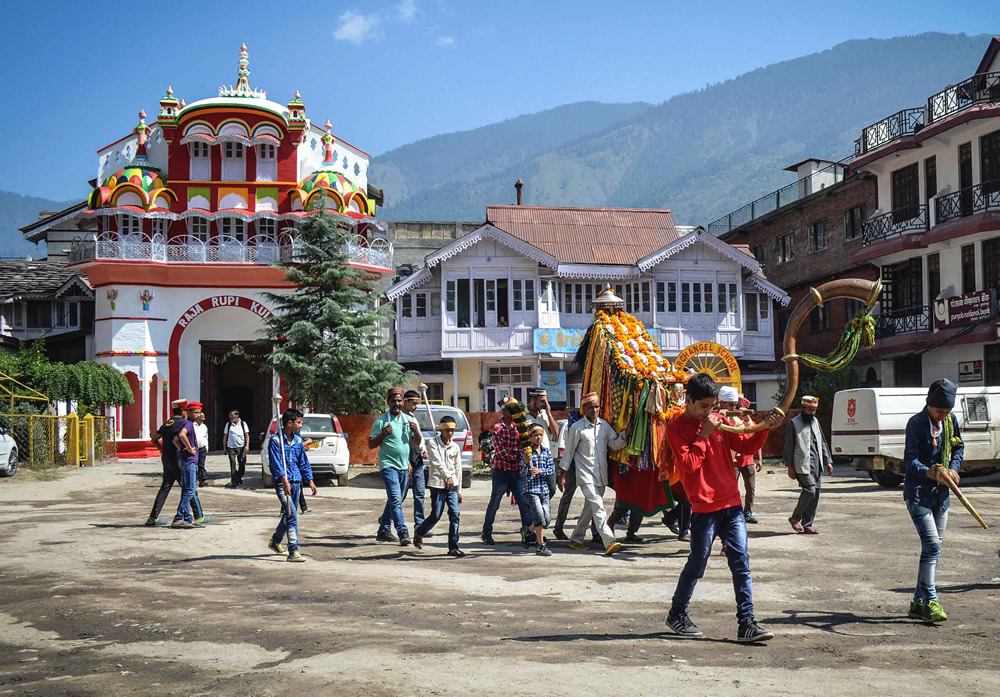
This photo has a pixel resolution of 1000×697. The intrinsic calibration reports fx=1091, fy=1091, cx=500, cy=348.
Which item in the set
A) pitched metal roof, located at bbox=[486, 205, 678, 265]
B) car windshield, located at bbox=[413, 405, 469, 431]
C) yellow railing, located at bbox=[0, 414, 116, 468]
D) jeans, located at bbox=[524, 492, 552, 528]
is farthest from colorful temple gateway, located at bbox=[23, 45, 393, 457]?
jeans, located at bbox=[524, 492, 552, 528]

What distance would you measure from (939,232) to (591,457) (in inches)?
919

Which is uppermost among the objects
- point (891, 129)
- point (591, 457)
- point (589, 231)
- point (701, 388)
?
point (891, 129)

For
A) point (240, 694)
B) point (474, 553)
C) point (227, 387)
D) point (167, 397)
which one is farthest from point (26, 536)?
point (227, 387)

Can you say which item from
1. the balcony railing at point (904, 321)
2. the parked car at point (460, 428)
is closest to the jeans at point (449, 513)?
the parked car at point (460, 428)

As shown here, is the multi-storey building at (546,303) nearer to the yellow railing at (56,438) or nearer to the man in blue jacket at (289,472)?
the yellow railing at (56,438)

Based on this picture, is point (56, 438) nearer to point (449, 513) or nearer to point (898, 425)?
A: point (449, 513)

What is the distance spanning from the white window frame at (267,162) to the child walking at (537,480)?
2938 cm

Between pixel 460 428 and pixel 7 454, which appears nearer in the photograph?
pixel 460 428

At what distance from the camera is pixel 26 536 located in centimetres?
1457

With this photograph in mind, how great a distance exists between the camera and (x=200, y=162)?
39.7 m

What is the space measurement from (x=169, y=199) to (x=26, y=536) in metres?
26.4

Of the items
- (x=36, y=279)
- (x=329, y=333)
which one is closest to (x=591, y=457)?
(x=329, y=333)

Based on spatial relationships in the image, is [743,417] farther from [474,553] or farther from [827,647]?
[474,553]

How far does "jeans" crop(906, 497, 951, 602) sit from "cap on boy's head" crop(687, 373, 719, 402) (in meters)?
2.03
